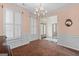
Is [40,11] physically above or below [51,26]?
above

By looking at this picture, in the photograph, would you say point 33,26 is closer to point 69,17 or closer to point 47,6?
point 47,6

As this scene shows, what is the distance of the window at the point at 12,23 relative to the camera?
188 cm

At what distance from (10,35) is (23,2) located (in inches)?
21.0

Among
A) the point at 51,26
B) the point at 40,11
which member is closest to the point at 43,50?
the point at 51,26

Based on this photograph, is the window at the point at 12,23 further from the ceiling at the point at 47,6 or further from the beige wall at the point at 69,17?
the beige wall at the point at 69,17

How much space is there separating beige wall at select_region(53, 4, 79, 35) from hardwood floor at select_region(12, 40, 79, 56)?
0.26 meters

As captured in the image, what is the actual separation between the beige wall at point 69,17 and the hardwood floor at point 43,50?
0.85ft

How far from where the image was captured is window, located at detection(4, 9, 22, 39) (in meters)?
1.88

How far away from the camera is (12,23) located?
1922 millimetres

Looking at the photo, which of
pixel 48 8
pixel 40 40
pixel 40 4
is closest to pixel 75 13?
pixel 48 8

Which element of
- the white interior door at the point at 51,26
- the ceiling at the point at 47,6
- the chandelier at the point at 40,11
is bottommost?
the white interior door at the point at 51,26

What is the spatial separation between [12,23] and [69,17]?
86 centimetres

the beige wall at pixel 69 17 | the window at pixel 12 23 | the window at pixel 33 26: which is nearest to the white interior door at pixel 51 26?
the beige wall at pixel 69 17

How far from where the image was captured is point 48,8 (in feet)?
6.40
